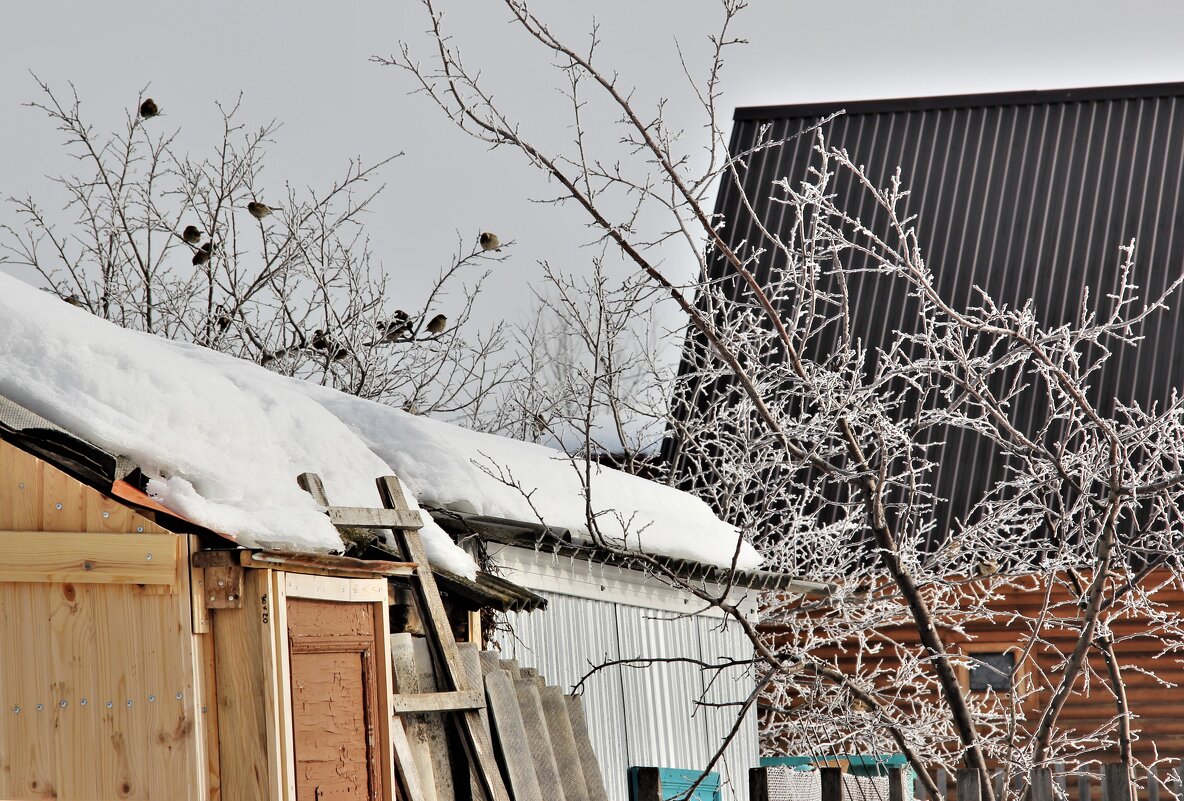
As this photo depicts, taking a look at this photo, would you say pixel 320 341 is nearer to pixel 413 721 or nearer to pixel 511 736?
pixel 511 736

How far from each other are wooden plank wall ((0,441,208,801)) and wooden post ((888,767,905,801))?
3656 millimetres

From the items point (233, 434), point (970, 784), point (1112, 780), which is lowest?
point (1112, 780)

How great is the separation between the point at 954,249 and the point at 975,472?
3688 millimetres

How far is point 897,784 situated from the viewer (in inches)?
281

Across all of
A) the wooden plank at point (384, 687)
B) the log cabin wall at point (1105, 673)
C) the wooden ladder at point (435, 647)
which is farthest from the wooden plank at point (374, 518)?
the log cabin wall at point (1105, 673)

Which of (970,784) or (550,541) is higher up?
(550,541)

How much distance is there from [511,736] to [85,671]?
2565 millimetres

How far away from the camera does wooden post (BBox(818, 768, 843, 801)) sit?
23.1 feet

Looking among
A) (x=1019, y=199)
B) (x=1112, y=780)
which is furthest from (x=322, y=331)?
(x=1112, y=780)

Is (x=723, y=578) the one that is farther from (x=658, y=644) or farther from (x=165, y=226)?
(x=165, y=226)

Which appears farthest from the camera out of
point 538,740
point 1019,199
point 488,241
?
point 1019,199

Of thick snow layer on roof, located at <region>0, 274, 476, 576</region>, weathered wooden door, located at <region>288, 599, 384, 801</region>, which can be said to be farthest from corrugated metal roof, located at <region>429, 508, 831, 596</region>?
thick snow layer on roof, located at <region>0, 274, 476, 576</region>

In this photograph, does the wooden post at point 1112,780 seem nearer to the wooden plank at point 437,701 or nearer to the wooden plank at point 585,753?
the wooden plank at point 585,753

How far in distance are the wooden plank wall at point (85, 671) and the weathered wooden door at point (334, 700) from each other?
635 mm
